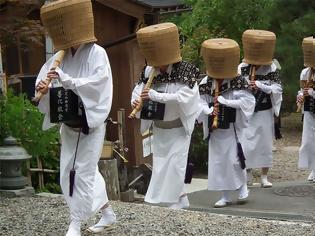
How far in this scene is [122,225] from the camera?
21.5 feet

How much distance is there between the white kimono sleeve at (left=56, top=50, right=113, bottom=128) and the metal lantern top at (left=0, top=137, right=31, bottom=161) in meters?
2.43

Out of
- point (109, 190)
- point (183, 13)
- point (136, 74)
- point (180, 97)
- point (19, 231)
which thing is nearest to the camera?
point (19, 231)

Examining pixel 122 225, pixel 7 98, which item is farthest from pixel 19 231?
A: pixel 7 98

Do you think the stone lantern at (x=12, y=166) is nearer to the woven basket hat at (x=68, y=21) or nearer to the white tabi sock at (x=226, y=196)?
the woven basket hat at (x=68, y=21)

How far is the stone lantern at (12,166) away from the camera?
26.5ft

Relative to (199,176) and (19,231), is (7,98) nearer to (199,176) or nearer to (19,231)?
(19,231)

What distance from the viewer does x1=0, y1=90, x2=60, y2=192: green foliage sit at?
8.62 meters

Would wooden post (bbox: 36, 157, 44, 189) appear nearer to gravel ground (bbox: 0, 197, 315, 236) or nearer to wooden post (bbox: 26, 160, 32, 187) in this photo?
wooden post (bbox: 26, 160, 32, 187)

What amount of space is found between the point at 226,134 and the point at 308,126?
82.9 inches

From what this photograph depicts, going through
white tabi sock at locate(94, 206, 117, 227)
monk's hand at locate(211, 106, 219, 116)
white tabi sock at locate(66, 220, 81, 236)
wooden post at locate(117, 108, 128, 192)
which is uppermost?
monk's hand at locate(211, 106, 219, 116)

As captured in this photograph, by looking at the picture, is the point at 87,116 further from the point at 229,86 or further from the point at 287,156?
the point at 287,156

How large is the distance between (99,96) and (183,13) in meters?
12.9

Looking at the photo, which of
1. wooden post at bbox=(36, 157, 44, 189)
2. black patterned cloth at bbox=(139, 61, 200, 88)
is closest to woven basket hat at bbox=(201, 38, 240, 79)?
black patterned cloth at bbox=(139, 61, 200, 88)

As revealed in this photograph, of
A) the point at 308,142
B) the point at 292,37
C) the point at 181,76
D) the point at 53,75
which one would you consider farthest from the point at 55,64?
the point at 292,37
